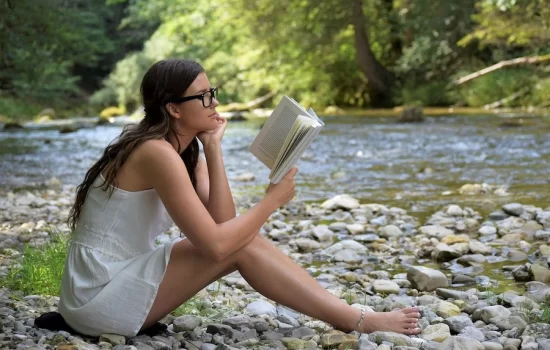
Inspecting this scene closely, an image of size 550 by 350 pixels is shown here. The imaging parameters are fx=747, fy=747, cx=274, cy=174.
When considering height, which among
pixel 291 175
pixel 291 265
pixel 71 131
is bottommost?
pixel 71 131

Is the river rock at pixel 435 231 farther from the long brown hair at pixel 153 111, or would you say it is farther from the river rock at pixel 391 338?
the long brown hair at pixel 153 111

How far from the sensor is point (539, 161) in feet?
28.6

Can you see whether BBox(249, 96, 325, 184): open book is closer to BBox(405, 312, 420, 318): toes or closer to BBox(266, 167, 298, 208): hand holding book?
BBox(266, 167, 298, 208): hand holding book

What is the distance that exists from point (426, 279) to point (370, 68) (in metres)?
18.5

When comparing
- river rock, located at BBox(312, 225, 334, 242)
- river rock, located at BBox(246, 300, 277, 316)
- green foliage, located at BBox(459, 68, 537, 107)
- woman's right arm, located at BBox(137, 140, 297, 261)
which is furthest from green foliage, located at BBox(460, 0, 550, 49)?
woman's right arm, located at BBox(137, 140, 297, 261)

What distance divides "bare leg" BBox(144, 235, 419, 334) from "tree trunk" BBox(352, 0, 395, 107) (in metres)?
19.1

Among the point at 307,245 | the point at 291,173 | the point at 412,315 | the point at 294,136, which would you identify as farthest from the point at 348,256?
the point at 294,136

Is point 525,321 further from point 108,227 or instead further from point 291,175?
point 108,227

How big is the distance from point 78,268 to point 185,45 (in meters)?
27.5

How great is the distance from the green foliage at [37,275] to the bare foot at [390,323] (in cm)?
145

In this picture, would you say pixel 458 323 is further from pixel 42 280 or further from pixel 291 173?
pixel 42 280

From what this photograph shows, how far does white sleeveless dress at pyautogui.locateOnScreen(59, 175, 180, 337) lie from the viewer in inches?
106

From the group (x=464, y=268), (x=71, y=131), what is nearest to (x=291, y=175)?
(x=464, y=268)

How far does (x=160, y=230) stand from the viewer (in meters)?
2.89
